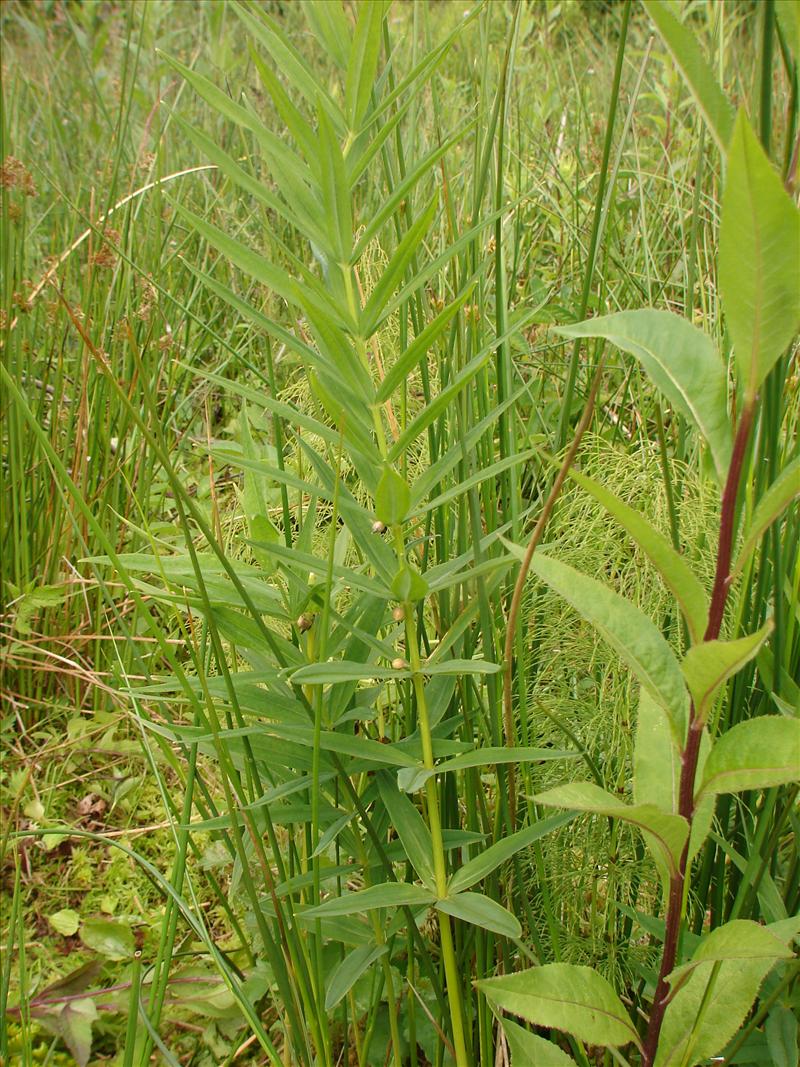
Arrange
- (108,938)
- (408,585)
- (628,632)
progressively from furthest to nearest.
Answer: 1. (108,938)
2. (408,585)
3. (628,632)

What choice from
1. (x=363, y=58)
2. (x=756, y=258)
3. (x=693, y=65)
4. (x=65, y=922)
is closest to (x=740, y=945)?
(x=756, y=258)

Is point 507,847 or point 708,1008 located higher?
point 507,847

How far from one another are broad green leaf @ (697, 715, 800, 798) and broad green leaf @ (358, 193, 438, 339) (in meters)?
0.41

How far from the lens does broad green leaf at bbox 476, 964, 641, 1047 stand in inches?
28.5

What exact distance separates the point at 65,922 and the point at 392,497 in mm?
1010

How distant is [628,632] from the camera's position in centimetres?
64

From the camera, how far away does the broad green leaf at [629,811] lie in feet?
2.02

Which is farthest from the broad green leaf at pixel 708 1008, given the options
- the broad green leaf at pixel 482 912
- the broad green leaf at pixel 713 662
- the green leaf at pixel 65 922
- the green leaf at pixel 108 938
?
the green leaf at pixel 65 922

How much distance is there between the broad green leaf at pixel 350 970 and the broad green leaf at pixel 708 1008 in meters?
0.25

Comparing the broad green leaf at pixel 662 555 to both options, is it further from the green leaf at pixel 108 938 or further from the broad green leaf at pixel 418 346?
the green leaf at pixel 108 938

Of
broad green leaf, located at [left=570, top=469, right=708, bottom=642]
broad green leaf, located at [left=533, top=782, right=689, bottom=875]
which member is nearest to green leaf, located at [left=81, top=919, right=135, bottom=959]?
broad green leaf, located at [left=533, top=782, right=689, bottom=875]

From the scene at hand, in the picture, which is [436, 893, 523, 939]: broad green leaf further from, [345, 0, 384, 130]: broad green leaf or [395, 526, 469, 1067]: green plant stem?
[345, 0, 384, 130]: broad green leaf

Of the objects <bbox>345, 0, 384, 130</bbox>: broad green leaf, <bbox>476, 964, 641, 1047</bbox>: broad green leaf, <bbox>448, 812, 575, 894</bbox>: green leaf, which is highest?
<bbox>345, 0, 384, 130</bbox>: broad green leaf

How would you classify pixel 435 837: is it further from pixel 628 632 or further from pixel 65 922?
pixel 65 922
